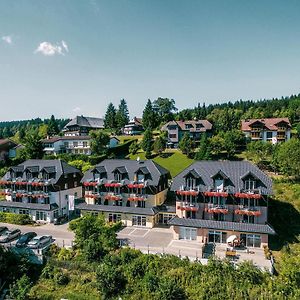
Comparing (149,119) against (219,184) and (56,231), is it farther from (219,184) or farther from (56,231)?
(219,184)

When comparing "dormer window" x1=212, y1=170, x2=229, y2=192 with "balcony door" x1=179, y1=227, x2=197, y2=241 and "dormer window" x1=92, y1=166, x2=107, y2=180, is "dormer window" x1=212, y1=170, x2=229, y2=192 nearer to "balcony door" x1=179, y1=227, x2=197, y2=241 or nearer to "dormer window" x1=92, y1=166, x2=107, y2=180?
"balcony door" x1=179, y1=227, x2=197, y2=241

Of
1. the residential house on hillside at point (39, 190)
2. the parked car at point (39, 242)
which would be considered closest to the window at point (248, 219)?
the parked car at point (39, 242)

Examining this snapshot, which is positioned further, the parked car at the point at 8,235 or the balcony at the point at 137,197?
the balcony at the point at 137,197

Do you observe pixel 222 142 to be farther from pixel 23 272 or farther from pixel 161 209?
pixel 23 272

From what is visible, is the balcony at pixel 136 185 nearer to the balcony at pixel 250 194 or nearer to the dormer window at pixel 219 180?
the dormer window at pixel 219 180

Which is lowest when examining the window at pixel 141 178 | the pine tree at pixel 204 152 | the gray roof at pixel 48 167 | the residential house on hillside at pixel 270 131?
the window at pixel 141 178

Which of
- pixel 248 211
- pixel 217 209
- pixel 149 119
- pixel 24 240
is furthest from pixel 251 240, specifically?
pixel 149 119

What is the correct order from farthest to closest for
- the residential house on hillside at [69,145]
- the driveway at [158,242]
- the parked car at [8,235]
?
the residential house on hillside at [69,145] < the parked car at [8,235] < the driveway at [158,242]
